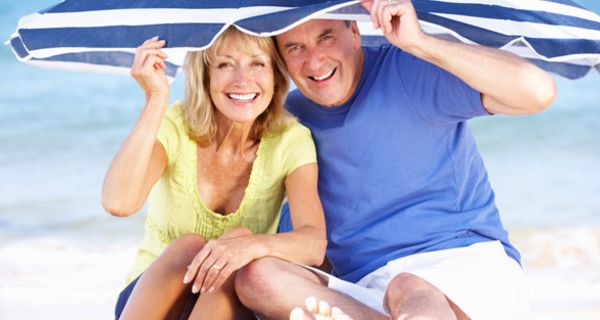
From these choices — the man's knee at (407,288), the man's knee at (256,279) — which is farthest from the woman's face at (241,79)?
the man's knee at (407,288)

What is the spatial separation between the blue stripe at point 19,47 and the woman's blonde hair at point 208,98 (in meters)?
0.56

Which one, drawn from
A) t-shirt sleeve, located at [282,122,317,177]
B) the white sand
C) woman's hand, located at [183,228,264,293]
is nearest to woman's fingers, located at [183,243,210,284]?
woman's hand, located at [183,228,264,293]

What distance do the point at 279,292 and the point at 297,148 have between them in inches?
24.8

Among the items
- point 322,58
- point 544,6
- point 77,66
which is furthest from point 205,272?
point 544,6

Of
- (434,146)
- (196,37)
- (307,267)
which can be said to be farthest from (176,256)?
(434,146)

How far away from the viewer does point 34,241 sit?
8133 mm

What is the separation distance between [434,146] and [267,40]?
0.67 m

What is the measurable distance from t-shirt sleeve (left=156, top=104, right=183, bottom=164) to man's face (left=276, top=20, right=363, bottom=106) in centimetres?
43

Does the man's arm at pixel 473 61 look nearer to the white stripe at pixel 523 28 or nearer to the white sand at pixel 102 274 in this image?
the white stripe at pixel 523 28

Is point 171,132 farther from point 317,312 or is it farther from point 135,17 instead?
point 317,312

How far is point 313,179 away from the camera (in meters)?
3.60

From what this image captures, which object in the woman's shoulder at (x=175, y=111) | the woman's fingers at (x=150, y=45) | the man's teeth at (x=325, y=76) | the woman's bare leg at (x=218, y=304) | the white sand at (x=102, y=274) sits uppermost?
the woman's fingers at (x=150, y=45)

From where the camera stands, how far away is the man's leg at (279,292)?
3191 millimetres

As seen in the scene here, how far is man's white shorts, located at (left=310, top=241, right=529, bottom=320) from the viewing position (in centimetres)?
335
